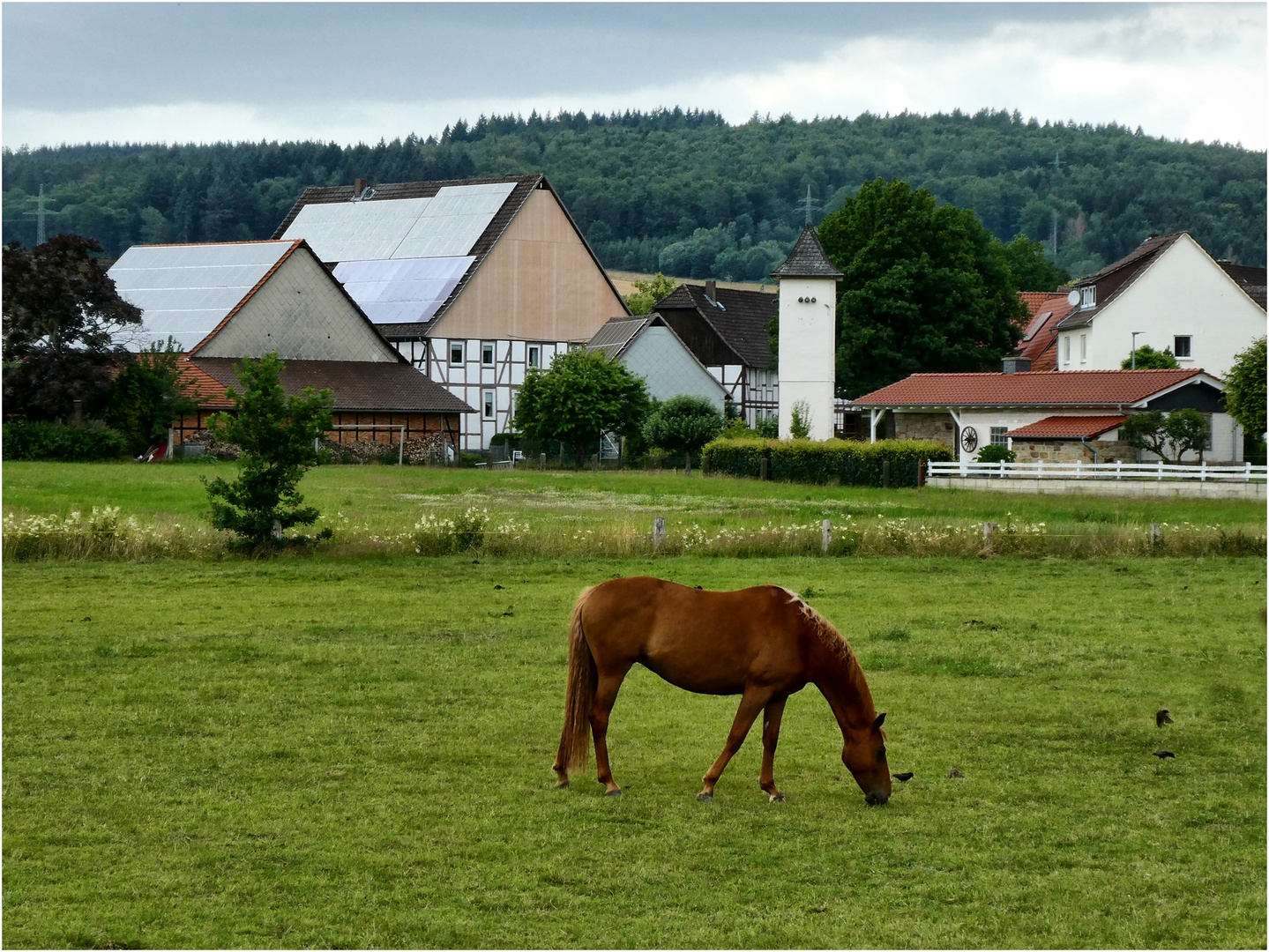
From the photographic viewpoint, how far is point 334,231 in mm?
77812

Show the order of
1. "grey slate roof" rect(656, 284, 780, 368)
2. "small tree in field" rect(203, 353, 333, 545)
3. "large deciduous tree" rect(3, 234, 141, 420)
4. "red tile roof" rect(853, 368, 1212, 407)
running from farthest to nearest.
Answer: "grey slate roof" rect(656, 284, 780, 368) < "large deciduous tree" rect(3, 234, 141, 420) < "red tile roof" rect(853, 368, 1212, 407) < "small tree in field" rect(203, 353, 333, 545)

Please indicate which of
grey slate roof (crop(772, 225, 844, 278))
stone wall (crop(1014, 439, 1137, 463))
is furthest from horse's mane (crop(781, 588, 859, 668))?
grey slate roof (crop(772, 225, 844, 278))

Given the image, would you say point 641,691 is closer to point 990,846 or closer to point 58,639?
point 990,846

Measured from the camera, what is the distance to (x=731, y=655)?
921 centimetres

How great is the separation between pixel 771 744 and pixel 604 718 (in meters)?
1.08

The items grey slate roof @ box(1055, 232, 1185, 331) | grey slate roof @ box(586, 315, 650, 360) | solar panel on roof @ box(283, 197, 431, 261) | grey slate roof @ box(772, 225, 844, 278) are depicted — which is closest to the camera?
grey slate roof @ box(772, 225, 844, 278)

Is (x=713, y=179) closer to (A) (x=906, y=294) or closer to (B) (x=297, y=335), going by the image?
(A) (x=906, y=294)

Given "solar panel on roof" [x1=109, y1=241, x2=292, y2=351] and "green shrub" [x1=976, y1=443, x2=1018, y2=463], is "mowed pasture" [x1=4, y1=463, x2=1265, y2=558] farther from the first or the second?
"solar panel on roof" [x1=109, y1=241, x2=292, y2=351]

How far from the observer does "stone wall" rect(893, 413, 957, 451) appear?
5481 centimetres

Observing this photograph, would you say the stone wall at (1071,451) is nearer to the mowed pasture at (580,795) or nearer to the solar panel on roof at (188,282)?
the mowed pasture at (580,795)

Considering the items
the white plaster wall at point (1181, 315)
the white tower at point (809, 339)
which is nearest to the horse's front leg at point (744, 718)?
the white tower at point (809, 339)

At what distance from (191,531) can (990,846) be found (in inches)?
746

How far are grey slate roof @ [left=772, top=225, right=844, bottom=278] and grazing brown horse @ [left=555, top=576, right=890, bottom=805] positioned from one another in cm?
4843

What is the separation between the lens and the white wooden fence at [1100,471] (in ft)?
139
